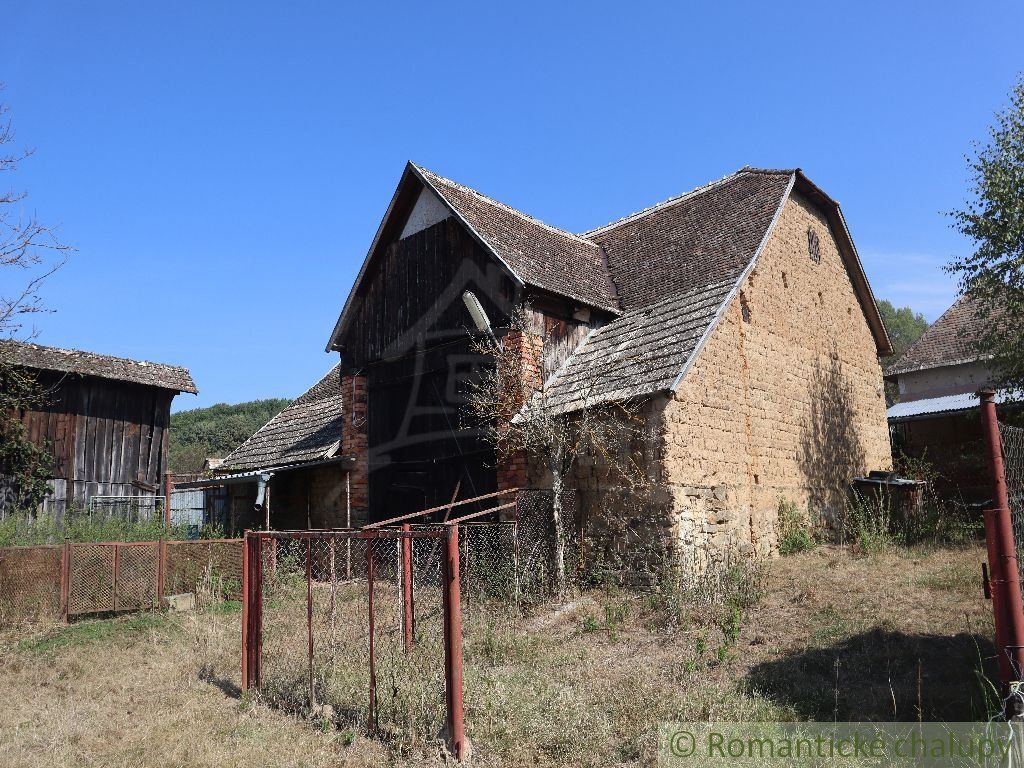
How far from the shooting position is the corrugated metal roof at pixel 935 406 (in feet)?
67.0

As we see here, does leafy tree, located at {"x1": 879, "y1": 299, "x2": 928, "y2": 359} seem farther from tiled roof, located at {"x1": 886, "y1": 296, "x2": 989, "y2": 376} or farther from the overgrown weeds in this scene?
the overgrown weeds

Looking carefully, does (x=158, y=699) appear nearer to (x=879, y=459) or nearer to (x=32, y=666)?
(x=32, y=666)

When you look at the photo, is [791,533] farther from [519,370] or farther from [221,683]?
[221,683]

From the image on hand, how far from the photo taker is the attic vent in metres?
15.8

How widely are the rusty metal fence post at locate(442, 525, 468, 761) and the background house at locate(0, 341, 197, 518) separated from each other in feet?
50.0

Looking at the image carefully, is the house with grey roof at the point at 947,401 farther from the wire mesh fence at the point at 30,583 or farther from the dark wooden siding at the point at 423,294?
the wire mesh fence at the point at 30,583

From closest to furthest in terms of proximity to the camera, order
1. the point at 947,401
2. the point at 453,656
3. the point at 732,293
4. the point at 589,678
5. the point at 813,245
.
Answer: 1. the point at 453,656
2. the point at 589,678
3. the point at 732,293
4. the point at 813,245
5. the point at 947,401

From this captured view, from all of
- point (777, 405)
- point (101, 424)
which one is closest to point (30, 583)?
point (101, 424)

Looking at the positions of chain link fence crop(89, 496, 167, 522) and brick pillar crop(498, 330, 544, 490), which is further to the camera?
chain link fence crop(89, 496, 167, 522)

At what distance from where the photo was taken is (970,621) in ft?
26.7

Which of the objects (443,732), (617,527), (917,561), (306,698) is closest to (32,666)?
(306,698)

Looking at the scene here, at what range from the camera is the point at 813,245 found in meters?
16.0

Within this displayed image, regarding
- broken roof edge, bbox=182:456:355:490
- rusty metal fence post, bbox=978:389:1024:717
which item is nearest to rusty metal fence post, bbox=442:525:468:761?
rusty metal fence post, bbox=978:389:1024:717

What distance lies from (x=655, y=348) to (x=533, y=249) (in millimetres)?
3888
